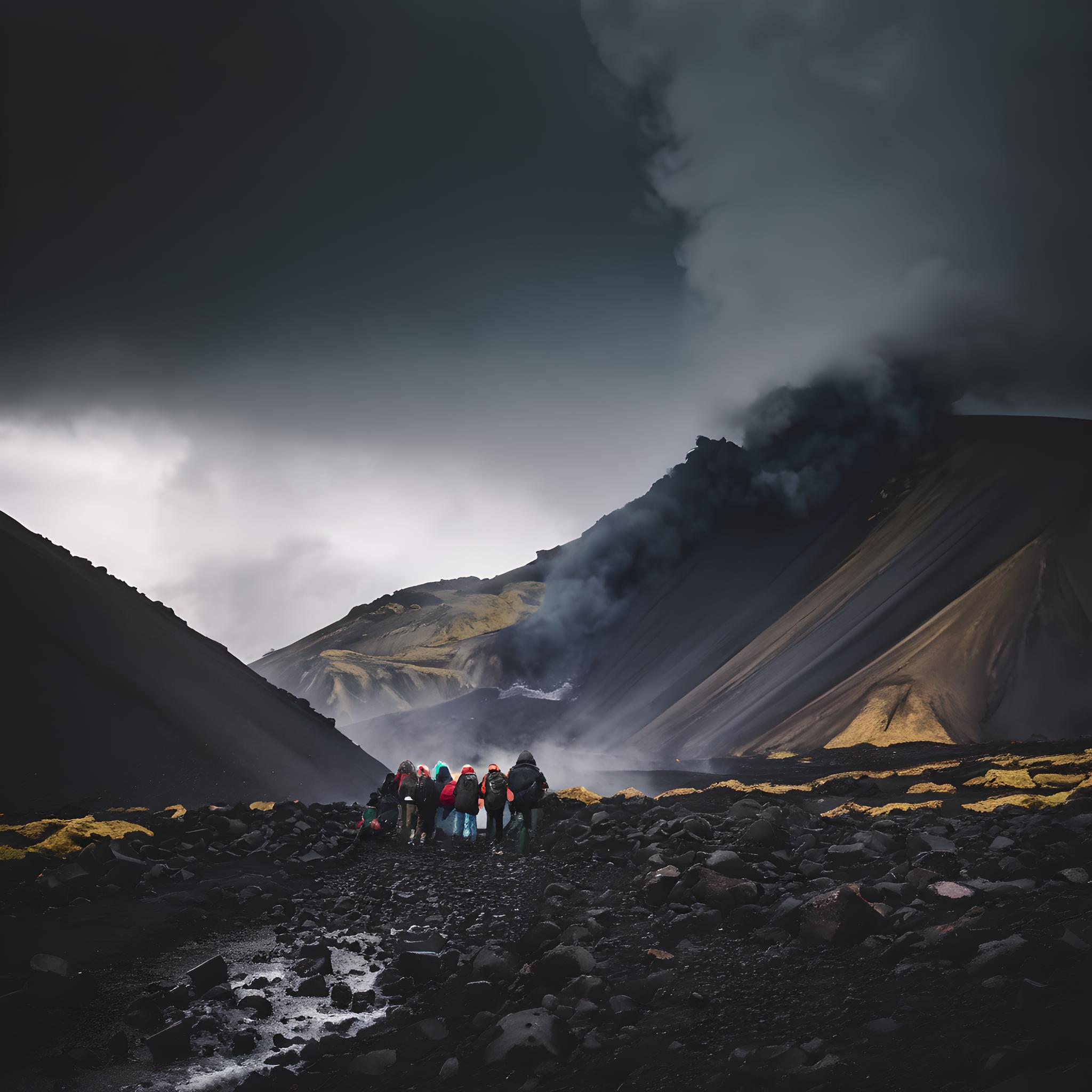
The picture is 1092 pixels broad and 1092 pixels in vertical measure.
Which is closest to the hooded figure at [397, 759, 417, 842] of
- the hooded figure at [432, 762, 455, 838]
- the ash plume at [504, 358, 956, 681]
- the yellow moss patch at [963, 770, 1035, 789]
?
the hooded figure at [432, 762, 455, 838]

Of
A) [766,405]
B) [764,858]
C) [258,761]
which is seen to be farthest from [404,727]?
[764,858]

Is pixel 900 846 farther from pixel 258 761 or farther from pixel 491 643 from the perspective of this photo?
pixel 491 643

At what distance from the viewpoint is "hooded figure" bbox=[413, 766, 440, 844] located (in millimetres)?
16391

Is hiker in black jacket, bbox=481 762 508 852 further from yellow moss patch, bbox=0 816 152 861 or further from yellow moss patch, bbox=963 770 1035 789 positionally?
yellow moss patch, bbox=963 770 1035 789

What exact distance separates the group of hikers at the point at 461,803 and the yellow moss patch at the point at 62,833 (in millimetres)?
4639

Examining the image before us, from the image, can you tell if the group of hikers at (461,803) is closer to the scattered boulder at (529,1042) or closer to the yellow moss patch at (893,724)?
the scattered boulder at (529,1042)

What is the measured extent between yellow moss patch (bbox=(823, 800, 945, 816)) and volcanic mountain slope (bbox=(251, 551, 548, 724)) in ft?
314

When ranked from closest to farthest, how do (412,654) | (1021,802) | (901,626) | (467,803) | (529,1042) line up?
(529,1042) → (1021,802) → (467,803) → (901,626) → (412,654)

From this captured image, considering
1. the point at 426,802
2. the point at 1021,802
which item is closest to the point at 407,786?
the point at 426,802

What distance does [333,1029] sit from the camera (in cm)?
685

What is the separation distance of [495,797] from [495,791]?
0.11m

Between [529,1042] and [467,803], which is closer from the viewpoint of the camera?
[529,1042]

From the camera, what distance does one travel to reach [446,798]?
16.7m

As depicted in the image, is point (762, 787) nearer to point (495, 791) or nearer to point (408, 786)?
point (495, 791)
